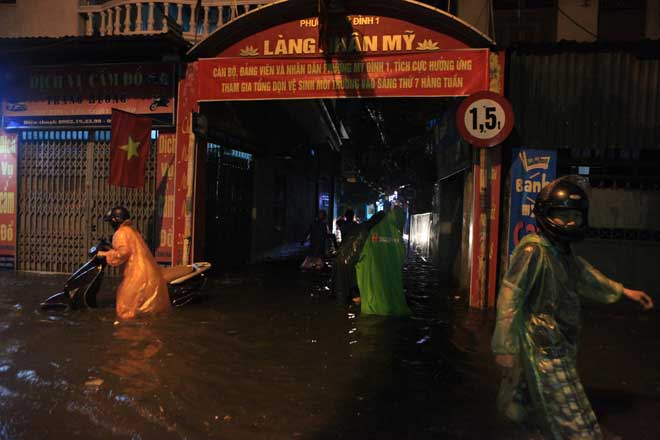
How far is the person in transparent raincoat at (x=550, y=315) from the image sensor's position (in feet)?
9.16

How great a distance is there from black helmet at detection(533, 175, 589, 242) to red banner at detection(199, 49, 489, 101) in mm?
4903

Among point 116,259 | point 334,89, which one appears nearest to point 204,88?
point 334,89

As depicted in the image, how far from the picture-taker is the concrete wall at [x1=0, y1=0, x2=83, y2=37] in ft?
35.6

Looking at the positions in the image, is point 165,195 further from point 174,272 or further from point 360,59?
point 360,59

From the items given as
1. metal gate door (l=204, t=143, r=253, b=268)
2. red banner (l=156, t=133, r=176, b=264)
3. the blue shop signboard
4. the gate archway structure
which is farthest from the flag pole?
the blue shop signboard

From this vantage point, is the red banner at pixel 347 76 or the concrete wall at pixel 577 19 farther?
the concrete wall at pixel 577 19

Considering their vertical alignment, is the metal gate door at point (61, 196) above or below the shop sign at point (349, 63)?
below

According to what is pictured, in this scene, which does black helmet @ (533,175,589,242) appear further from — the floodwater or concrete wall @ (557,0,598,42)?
concrete wall @ (557,0,598,42)

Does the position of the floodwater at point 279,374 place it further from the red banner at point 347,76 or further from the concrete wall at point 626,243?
the red banner at point 347,76

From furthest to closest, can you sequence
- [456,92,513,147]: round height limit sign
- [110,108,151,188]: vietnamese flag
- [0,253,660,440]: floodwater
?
1. [110,108,151,188]: vietnamese flag
2. [456,92,513,147]: round height limit sign
3. [0,253,660,440]: floodwater

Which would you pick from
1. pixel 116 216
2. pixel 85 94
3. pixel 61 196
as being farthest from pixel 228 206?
pixel 116 216

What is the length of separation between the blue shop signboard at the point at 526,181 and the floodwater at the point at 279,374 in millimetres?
1662

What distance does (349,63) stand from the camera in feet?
25.2

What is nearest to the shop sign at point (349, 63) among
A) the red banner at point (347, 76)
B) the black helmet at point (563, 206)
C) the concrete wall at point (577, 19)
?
the red banner at point (347, 76)
